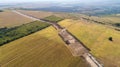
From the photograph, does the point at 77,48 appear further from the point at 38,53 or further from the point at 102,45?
the point at 38,53

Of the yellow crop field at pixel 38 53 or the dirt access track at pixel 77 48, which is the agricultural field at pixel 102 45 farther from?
the yellow crop field at pixel 38 53

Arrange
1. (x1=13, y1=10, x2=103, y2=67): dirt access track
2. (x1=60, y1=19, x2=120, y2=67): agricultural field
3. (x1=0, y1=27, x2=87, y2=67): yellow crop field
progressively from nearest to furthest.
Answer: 1. (x1=0, y1=27, x2=87, y2=67): yellow crop field
2. (x1=13, y1=10, x2=103, y2=67): dirt access track
3. (x1=60, y1=19, x2=120, y2=67): agricultural field

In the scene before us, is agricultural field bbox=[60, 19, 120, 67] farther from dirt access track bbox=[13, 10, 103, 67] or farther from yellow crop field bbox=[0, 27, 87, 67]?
yellow crop field bbox=[0, 27, 87, 67]

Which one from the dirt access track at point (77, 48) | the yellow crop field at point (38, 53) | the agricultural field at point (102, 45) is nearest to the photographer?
the yellow crop field at point (38, 53)

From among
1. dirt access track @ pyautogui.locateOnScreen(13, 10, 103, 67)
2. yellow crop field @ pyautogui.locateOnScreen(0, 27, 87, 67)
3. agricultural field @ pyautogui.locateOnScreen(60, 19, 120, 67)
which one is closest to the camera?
yellow crop field @ pyautogui.locateOnScreen(0, 27, 87, 67)

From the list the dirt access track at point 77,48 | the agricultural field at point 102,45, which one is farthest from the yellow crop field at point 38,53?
the agricultural field at point 102,45

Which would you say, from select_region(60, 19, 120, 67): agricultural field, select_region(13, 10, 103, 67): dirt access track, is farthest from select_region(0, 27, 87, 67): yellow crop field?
select_region(60, 19, 120, 67): agricultural field

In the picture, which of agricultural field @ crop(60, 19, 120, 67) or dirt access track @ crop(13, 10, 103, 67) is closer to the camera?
dirt access track @ crop(13, 10, 103, 67)

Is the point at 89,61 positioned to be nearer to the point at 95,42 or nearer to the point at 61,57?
the point at 61,57
